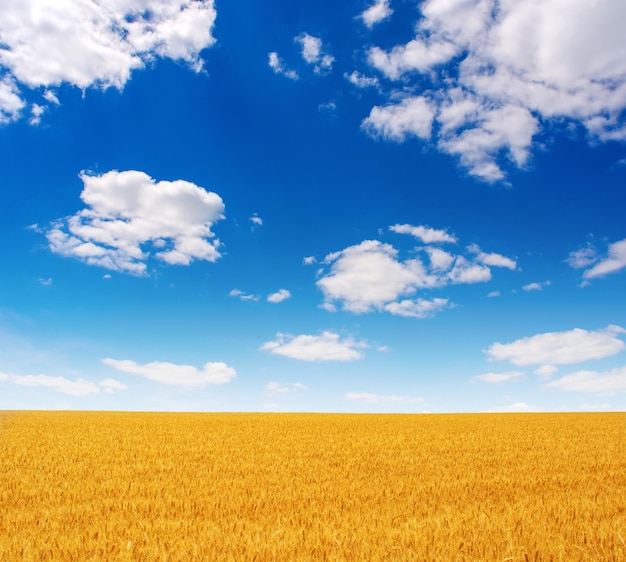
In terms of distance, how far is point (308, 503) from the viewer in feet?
26.1

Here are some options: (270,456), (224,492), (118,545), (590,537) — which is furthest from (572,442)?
(118,545)

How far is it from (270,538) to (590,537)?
4.13 m

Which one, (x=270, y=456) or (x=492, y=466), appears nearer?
(x=492, y=466)

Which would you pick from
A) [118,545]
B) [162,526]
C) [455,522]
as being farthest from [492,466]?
[118,545]

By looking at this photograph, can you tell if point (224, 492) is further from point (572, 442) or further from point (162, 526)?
point (572, 442)

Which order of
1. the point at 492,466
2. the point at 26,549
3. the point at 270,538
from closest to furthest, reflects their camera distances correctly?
the point at 26,549, the point at 270,538, the point at 492,466

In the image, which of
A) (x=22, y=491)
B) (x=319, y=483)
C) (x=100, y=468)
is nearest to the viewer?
(x=22, y=491)

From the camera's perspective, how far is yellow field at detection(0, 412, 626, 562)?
5.65 metres

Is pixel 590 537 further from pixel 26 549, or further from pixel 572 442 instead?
pixel 572 442

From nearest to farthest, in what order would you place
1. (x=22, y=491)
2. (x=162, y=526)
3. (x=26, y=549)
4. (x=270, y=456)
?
(x=26, y=549) → (x=162, y=526) → (x=22, y=491) → (x=270, y=456)

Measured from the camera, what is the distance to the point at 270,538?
5.99m

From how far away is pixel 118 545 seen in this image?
5.73 m

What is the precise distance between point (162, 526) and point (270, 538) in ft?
5.27

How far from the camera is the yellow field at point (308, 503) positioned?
18.5 ft
